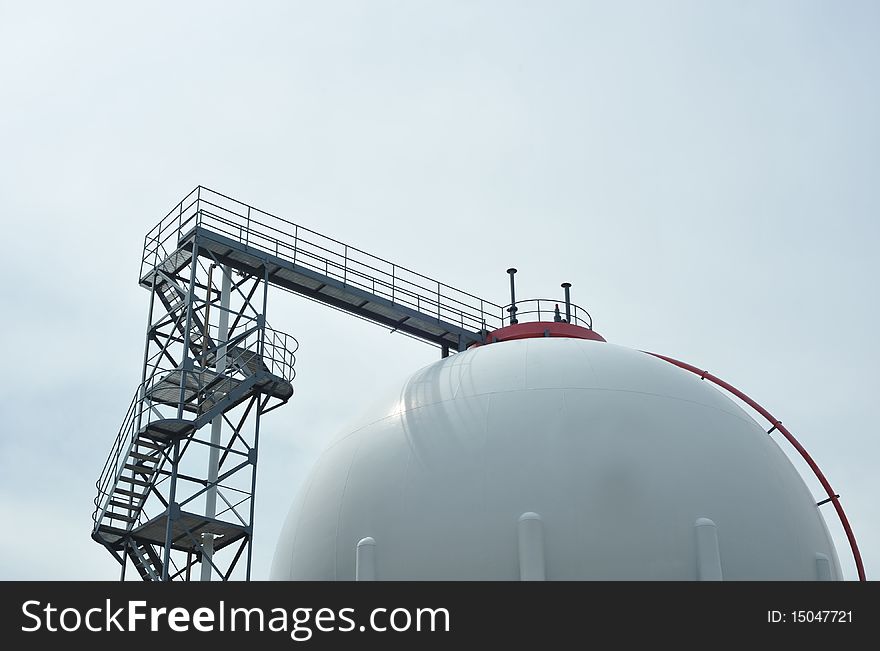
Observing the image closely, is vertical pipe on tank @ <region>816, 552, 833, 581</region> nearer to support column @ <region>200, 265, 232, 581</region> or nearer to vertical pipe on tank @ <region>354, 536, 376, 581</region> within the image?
vertical pipe on tank @ <region>354, 536, 376, 581</region>

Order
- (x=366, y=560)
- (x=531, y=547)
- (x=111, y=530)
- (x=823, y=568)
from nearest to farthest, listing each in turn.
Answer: (x=531, y=547) → (x=366, y=560) → (x=823, y=568) → (x=111, y=530)

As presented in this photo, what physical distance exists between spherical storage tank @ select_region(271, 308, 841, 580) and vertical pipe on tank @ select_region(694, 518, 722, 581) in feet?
0.07

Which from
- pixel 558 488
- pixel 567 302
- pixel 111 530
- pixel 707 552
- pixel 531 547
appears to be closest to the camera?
pixel 531 547

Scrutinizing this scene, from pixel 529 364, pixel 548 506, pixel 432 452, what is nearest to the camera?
pixel 548 506

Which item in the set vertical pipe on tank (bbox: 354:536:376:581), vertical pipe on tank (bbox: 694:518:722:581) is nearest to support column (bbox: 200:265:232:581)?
vertical pipe on tank (bbox: 354:536:376:581)

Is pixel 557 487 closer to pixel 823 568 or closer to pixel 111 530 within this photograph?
pixel 823 568

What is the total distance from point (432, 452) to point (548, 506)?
7.61 feet

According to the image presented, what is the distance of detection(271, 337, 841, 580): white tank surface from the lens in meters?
17.9

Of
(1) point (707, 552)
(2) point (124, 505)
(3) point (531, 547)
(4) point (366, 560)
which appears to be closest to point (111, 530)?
(2) point (124, 505)

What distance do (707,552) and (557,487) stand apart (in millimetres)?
2438

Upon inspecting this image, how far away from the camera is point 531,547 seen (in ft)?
57.7
